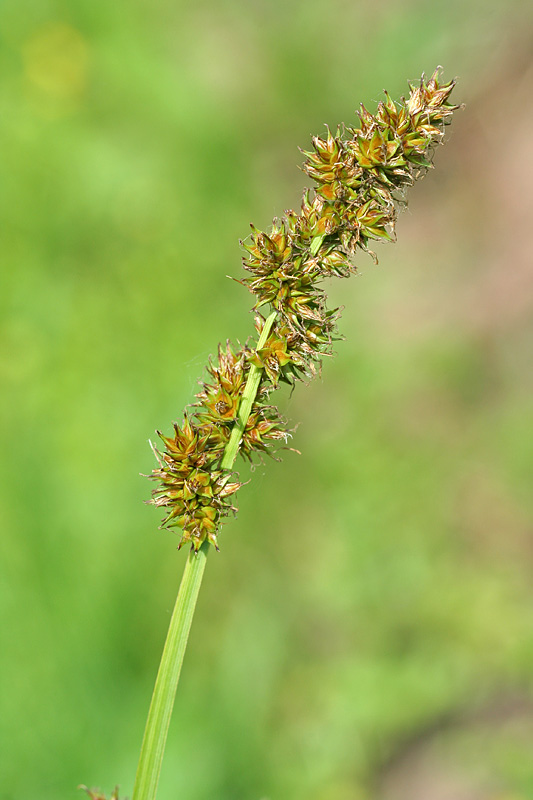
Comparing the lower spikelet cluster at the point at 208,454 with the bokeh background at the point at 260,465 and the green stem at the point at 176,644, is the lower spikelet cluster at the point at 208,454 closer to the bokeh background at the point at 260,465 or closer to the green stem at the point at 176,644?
the green stem at the point at 176,644

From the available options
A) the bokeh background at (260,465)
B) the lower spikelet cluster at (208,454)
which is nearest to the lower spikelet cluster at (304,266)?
the lower spikelet cluster at (208,454)

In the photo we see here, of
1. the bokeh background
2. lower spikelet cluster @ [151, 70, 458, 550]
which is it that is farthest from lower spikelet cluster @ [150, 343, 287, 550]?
the bokeh background

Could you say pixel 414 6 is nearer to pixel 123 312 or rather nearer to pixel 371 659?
pixel 123 312

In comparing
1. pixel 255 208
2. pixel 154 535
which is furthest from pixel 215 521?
pixel 255 208

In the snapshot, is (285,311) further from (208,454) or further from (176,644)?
(176,644)

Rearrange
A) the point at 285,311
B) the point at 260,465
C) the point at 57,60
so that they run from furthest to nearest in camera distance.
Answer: the point at 57,60
the point at 260,465
the point at 285,311

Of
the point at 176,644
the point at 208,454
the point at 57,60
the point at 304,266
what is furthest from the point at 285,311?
the point at 57,60

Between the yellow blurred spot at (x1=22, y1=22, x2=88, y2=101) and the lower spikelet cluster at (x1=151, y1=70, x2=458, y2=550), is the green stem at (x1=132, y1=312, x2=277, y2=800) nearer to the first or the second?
the lower spikelet cluster at (x1=151, y1=70, x2=458, y2=550)
